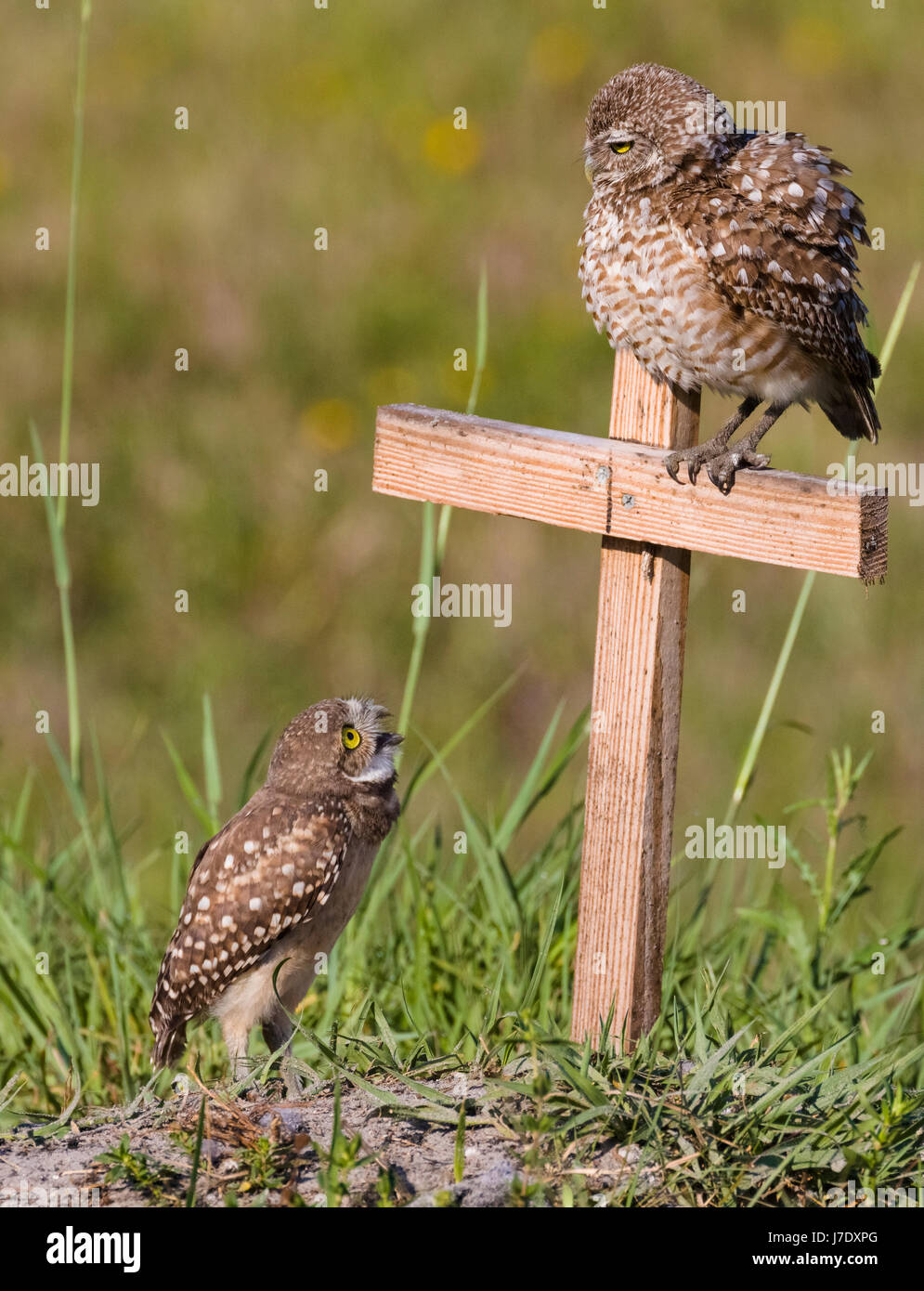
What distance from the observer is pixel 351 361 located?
9.04m

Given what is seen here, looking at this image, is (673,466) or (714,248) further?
(714,248)

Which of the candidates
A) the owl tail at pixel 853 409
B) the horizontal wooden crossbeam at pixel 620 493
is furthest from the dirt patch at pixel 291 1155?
the owl tail at pixel 853 409

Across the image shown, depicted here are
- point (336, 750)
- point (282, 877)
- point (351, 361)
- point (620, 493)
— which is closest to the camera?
point (620, 493)

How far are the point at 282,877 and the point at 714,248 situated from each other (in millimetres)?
1869

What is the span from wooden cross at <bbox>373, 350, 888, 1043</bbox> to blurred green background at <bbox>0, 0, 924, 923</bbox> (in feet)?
10.5

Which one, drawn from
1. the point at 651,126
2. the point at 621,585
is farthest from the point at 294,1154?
the point at 651,126

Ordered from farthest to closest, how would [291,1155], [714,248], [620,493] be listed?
[714,248], [620,493], [291,1155]

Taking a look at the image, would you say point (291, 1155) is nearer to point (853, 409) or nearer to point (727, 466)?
point (727, 466)

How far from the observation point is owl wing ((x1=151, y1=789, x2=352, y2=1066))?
3826 millimetres

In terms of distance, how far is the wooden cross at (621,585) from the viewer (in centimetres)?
344

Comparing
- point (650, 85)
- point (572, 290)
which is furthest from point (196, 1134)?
point (572, 290)

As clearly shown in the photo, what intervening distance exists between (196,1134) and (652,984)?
1.14 m

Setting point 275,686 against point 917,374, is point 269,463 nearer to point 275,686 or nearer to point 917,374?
point 275,686

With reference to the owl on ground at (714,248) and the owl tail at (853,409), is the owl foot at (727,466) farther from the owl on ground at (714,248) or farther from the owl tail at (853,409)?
the owl tail at (853,409)
